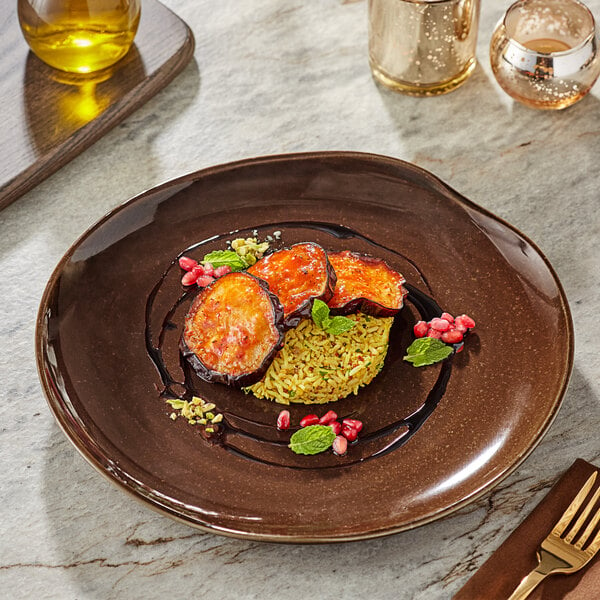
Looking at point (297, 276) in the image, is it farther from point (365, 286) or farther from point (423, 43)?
point (423, 43)

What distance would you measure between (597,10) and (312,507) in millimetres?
2285

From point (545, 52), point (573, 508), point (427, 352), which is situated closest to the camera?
point (573, 508)

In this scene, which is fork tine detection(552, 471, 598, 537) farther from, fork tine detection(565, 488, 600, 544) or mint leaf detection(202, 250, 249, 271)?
mint leaf detection(202, 250, 249, 271)

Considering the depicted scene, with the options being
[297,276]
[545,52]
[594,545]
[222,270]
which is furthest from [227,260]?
[545,52]

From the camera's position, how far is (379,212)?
2.42 metres

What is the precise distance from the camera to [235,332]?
203 centimetres

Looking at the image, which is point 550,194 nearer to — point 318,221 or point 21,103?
point 318,221

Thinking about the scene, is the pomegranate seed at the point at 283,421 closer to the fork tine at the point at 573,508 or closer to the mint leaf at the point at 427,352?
the mint leaf at the point at 427,352

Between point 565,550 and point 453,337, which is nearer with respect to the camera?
point 565,550

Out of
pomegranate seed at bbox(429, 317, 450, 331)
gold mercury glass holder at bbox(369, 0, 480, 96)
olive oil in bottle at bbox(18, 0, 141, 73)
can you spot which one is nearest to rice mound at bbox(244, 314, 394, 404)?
pomegranate seed at bbox(429, 317, 450, 331)

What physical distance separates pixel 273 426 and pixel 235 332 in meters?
0.24

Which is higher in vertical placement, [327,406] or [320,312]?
[320,312]

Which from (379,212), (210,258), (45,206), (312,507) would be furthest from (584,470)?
(45,206)

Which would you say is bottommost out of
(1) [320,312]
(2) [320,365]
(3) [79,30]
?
(2) [320,365]
